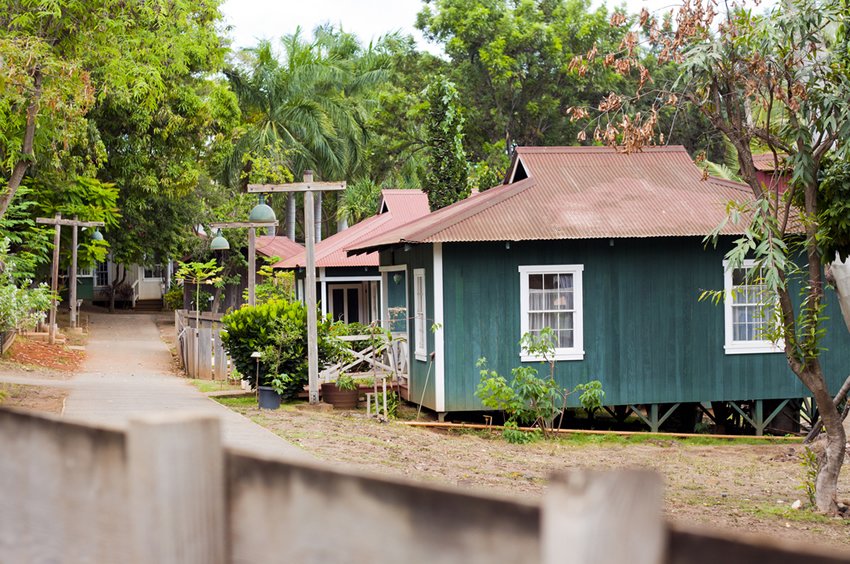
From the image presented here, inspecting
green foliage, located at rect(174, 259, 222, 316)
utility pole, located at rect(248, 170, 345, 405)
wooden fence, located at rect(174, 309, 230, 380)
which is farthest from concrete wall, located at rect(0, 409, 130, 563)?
green foliage, located at rect(174, 259, 222, 316)

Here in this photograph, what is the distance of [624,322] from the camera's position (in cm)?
1784

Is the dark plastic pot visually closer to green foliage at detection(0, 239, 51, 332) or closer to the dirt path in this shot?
the dirt path

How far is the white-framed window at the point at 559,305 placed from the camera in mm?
17500

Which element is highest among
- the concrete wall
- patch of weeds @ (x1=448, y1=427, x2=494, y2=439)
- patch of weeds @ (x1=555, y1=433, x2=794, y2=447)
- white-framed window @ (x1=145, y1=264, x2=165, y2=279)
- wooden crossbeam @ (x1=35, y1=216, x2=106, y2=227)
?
wooden crossbeam @ (x1=35, y1=216, x2=106, y2=227)

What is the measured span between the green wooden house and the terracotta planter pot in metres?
1.28

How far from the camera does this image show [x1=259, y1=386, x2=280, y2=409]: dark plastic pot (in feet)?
54.7

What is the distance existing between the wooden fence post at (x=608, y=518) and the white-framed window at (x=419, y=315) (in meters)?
16.5

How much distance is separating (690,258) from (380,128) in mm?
25758

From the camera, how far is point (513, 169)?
20.1 metres

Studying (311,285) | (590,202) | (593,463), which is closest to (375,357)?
(311,285)

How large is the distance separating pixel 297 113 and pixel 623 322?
29907mm

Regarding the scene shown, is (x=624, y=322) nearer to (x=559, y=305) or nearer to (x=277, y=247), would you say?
(x=559, y=305)

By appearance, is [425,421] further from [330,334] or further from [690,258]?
[690,258]

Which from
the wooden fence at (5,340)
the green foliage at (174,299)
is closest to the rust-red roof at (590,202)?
the wooden fence at (5,340)
